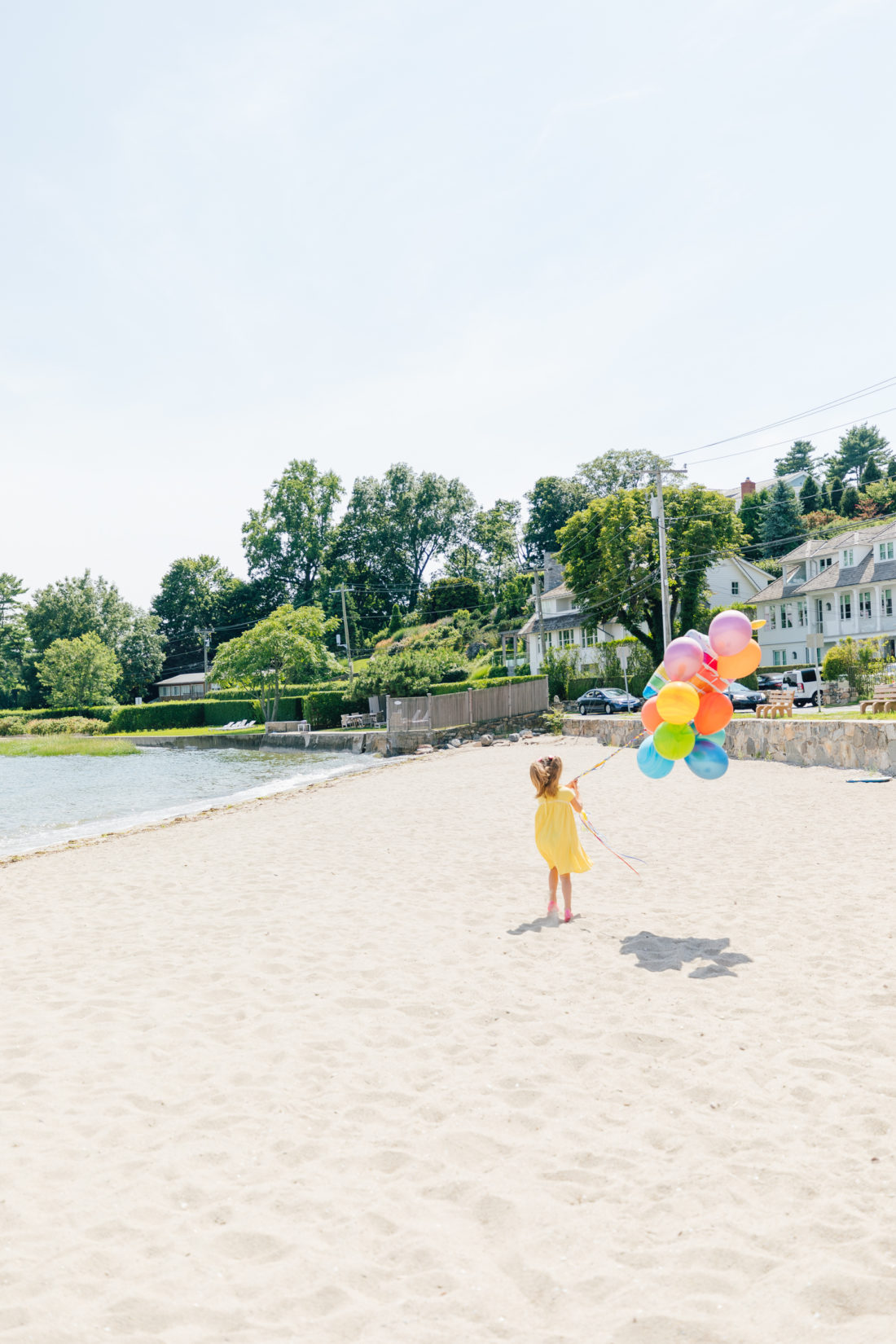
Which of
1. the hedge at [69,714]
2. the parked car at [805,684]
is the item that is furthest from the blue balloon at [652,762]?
the hedge at [69,714]

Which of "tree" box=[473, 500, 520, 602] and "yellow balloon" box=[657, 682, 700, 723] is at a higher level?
"tree" box=[473, 500, 520, 602]

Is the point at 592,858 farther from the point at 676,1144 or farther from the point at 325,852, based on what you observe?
the point at 676,1144

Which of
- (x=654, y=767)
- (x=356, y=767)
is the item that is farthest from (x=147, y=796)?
(x=654, y=767)

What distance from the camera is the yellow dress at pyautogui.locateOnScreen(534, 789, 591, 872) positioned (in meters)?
7.71

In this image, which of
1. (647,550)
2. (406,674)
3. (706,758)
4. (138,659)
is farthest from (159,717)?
(706,758)

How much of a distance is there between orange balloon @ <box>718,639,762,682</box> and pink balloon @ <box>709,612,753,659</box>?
4 cm

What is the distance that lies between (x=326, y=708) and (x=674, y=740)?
4419 centimetres

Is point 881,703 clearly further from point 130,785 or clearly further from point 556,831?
point 130,785

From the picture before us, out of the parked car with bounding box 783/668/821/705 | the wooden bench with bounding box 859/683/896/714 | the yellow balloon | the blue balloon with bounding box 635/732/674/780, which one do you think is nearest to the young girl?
the blue balloon with bounding box 635/732/674/780

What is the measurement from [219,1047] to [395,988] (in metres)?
1.35

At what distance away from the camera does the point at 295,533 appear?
3455 inches

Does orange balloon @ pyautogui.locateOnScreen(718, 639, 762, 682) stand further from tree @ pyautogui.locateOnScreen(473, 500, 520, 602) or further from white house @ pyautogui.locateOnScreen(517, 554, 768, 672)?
tree @ pyautogui.locateOnScreen(473, 500, 520, 602)

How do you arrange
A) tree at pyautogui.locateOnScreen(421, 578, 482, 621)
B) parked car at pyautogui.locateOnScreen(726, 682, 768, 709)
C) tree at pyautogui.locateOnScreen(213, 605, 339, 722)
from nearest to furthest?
parked car at pyautogui.locateOnScreen(726, 682, 768, 709) → tree at pyautogui.locateOnScreen(213, 605, 339, 722) → tree at pyautogui.locateOnScreen(421, 578, 482, 621)

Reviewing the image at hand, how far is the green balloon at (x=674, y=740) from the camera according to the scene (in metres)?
7.58
